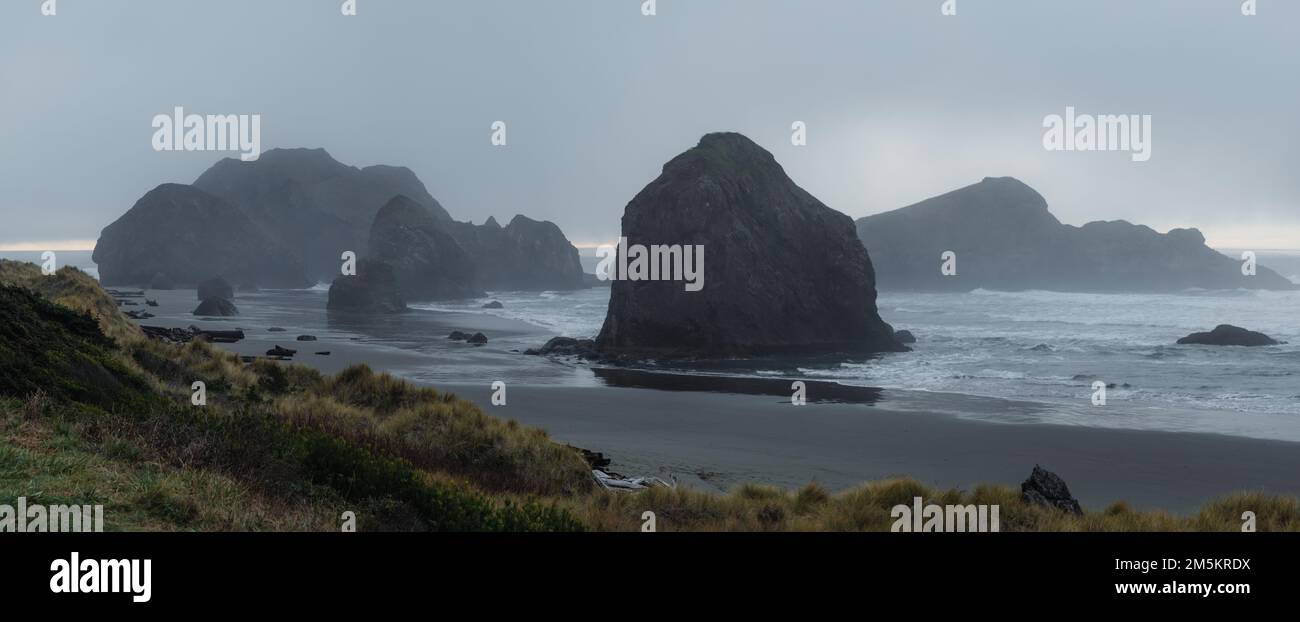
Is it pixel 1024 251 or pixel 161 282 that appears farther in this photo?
pixel 1024 251

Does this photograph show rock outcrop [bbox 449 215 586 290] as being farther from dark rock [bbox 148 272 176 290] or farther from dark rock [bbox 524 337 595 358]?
dark rock [bbox 524 337 595 358]

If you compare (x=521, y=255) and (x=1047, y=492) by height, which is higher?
(x=521, y=255)

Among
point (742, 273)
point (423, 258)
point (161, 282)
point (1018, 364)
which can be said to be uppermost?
point (423, 258)

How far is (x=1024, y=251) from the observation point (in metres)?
154

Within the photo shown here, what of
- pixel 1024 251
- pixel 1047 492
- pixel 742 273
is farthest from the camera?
pixel 1024 251

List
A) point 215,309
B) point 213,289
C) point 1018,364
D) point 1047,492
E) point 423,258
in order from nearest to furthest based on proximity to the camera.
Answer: point 1047,492
point 1018,364
point 215,309
point 213,289
point 423,258

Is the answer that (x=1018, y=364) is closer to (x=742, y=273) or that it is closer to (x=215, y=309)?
(x=742, y=273)

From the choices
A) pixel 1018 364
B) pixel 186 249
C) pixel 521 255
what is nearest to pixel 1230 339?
pixel 1018 364

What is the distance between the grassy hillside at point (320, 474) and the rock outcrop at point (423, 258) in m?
95.7

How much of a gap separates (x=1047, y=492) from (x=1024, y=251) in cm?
15712

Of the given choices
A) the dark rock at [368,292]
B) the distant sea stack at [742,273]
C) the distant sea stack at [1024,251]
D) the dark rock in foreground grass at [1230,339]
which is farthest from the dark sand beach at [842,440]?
the distant sea stack at [1024,251]

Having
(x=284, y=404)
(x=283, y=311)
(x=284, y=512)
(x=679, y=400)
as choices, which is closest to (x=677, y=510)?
(x=284, y=512)

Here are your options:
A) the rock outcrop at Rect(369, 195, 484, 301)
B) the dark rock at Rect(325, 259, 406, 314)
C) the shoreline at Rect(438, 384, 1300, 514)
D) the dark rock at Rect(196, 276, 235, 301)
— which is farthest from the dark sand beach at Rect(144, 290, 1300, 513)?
the rock outcrop at Rect(369, 195, 484, 301)

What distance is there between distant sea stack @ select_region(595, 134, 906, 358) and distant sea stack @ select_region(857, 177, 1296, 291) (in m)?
102
